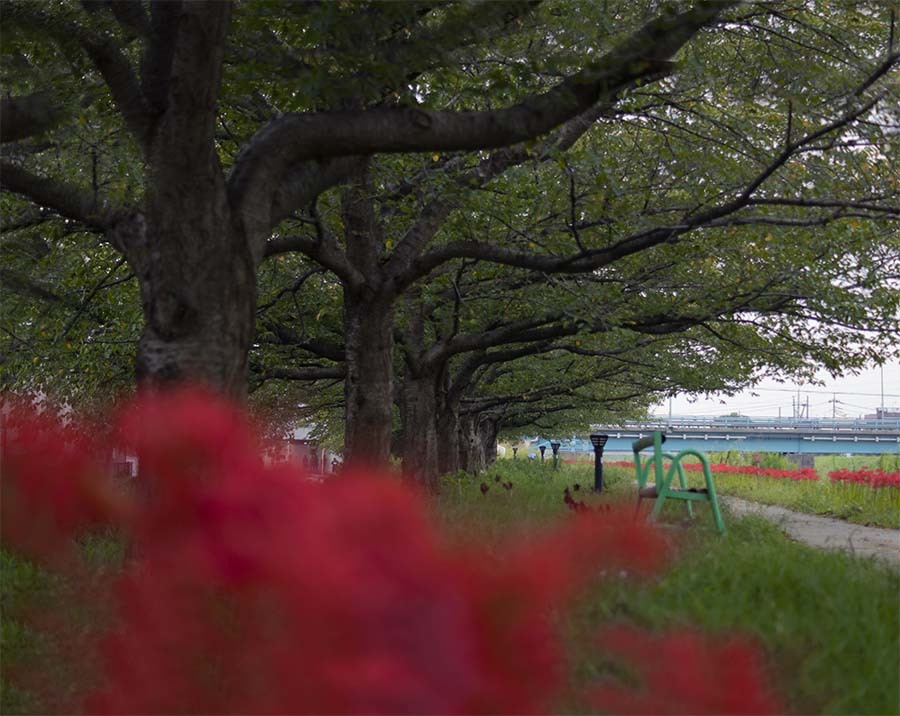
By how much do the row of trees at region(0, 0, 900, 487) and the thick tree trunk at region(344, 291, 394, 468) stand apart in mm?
30

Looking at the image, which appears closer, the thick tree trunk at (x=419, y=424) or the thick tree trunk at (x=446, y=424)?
the thick tree trunk at (x=419, y=424)

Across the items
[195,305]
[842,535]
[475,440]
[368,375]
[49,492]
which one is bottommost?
[842,535]

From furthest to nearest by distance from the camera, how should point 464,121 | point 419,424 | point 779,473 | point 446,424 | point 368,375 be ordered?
1. point 779,473
2. point 446,424
3. point 419,424
4. point 368,375
5. point 464,121

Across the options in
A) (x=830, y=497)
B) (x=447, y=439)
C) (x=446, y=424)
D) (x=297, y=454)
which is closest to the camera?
(x=297, y=454)

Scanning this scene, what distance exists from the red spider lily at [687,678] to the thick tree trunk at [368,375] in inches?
228

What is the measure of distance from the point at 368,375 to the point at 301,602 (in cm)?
697

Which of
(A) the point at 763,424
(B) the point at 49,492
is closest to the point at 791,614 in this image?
(B) the point at 49,492

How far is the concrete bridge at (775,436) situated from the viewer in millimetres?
53938

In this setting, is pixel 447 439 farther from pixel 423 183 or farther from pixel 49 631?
pixel 49 631

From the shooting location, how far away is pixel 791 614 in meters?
4.75

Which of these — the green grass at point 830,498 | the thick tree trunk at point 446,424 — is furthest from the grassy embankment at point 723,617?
the thick tree trunk at point 446,424

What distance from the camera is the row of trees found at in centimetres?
559

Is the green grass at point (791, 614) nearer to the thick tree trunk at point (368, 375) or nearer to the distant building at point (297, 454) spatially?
the distant building at point (297, 454)

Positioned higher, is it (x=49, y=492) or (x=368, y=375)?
(x=368, y=375)
